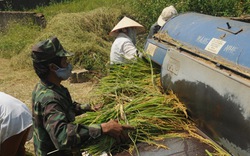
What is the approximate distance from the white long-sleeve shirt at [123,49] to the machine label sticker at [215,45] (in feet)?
4.77

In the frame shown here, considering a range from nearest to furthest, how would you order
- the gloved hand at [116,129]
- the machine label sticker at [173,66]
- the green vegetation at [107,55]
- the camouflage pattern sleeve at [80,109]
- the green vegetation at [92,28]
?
the gloved hand at [116,129]
the green vegetation at [107,55]
the camouflage pattern sleeve at [80,109]
the machine label sticker at [173,66]
the green vegetation at [92,28]

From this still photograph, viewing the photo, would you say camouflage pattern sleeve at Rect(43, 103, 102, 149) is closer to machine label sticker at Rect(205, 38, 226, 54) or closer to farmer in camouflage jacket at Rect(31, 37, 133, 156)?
farmer in camouflage jacket at Rect(31, 37, 133, 156)

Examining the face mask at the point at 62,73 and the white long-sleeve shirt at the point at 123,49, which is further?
the white long-sleeve shirt at the point at 123,49

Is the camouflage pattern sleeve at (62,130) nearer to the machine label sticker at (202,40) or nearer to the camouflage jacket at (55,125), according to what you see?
the camouflage jacket at (55,125)

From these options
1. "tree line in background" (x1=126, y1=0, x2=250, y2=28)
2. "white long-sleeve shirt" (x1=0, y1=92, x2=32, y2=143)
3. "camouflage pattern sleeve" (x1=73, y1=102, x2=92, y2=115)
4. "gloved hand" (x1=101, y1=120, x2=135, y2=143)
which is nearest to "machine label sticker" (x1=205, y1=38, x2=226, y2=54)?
"gloved hand" (x1=101, y1=120, x2=135, y2=143)

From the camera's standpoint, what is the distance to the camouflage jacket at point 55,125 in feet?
7.37

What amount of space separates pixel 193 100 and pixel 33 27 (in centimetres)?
926

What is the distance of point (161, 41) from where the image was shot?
160 inches

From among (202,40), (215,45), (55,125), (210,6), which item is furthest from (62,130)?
(210,6)

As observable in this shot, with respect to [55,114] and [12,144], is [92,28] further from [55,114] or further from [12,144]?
[55,114]

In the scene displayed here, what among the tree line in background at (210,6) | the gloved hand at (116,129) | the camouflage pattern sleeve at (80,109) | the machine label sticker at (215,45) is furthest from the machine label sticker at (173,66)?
the tree line in background at (210,6)

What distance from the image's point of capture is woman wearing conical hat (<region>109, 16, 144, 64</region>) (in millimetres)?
4527

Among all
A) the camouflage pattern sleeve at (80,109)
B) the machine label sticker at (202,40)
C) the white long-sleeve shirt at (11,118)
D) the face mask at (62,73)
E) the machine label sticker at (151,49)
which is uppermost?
the machine label sticker at (202,40)

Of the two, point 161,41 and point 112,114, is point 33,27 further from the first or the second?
point 112,114
